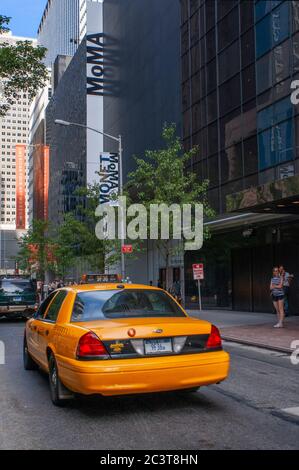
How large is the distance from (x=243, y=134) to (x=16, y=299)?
11504 millimetres

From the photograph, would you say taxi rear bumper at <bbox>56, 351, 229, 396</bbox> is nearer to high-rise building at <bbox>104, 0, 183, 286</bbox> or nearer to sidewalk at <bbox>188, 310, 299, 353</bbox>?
sidewalk at <bbox>188, 310, 299, 353</bbox>

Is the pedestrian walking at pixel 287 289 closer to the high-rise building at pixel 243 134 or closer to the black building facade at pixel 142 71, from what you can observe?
the high-rise building at pixel 243 134

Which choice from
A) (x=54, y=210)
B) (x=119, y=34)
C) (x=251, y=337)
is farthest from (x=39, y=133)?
(x=251, y=337)

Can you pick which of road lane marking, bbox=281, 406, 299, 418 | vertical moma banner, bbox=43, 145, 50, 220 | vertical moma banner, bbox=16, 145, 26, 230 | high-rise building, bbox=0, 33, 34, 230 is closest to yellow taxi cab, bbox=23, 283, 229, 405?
road lane marking, bbox=281, 406, 299, 418

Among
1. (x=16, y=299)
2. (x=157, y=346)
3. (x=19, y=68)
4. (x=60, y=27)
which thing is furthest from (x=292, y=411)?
(x=60, y=27)

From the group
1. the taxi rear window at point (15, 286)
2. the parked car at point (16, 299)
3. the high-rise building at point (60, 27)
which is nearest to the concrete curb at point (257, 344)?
the parked car at point (16, 299)

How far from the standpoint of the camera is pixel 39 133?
116875 millimetres

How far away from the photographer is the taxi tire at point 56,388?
21.1 feet

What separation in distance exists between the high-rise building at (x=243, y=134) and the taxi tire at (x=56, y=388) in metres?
9.93

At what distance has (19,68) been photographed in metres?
20.1

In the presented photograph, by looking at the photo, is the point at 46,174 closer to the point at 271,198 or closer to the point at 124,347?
the point at 271,198

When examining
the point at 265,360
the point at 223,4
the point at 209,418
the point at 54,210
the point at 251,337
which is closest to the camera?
the point at 209,418
